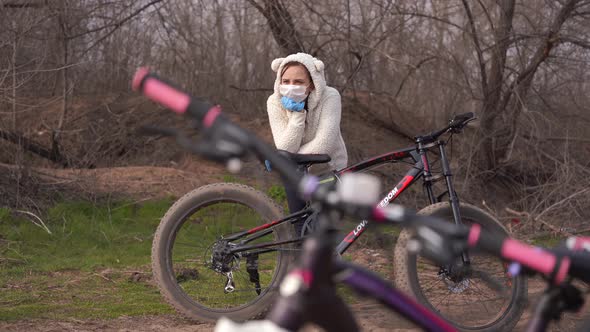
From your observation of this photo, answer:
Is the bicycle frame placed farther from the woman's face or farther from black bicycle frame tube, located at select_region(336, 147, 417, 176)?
the woman's face

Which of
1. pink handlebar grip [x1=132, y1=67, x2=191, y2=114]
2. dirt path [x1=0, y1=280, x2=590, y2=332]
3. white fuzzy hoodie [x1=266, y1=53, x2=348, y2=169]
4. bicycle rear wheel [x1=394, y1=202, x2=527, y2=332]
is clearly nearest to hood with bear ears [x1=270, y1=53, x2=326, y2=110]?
A: white fuzzy hoodie [x1=266, y1=53, x2=348, y2=169]

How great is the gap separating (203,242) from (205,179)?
505cm

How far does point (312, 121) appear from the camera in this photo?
5.00m

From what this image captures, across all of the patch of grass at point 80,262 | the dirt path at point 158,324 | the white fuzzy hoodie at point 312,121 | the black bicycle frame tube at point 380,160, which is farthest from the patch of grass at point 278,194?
the black bicycle frame tube at point 380,160

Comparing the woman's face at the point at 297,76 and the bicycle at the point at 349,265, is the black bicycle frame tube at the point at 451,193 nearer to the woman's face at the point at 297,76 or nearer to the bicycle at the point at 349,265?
the woman's face at the point at 297,76

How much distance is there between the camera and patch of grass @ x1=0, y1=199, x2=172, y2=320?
519 cm

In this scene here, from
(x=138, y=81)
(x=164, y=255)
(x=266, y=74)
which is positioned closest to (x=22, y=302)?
(x=164, y=255)

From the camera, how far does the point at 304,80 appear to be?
4.94 meters

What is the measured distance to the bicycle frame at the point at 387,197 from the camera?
4609 mm

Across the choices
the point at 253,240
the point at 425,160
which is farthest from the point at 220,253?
the point at 425,160

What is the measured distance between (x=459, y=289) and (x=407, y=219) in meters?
3.48

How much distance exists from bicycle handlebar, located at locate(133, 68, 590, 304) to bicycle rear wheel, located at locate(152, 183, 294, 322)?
3.36m

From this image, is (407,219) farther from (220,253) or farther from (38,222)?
(38,222)

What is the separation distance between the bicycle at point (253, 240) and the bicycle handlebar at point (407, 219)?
3248 mm
